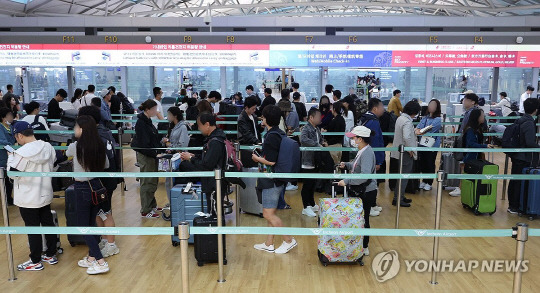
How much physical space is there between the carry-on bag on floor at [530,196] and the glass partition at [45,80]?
1228 centimetres

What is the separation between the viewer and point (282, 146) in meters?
4.70

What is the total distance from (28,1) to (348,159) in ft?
40.0

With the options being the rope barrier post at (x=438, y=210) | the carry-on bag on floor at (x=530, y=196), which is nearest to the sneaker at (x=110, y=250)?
the rope barrier post at (x=438, y=210)

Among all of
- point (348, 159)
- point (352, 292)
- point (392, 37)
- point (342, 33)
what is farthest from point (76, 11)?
point (352, 292)

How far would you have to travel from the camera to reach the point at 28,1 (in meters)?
14.3

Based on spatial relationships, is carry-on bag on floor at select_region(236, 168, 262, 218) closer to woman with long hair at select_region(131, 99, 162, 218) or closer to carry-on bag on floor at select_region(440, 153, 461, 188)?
woman with long hair at select_region(131, 99, 162, 218)

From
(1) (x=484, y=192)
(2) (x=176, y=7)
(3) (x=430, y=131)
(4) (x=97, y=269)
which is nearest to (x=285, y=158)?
(4) (x=97, y=269)

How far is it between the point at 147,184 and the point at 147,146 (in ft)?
1.93

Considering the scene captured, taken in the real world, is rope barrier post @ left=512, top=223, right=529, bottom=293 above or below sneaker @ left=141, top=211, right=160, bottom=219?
above

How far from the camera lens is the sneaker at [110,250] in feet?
16.2

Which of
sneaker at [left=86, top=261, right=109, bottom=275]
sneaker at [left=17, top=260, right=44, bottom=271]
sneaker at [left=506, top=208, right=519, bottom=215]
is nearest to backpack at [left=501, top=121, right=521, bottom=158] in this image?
sneaker at [left=506, top=208, right=519, bottom=215]

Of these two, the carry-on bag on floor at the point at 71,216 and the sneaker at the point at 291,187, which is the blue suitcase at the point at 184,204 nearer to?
the carry-on bag on floor at the point at 71,216

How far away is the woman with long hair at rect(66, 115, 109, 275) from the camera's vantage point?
14.0ft

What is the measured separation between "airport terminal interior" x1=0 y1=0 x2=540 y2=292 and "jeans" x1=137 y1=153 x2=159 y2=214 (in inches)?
1.5
